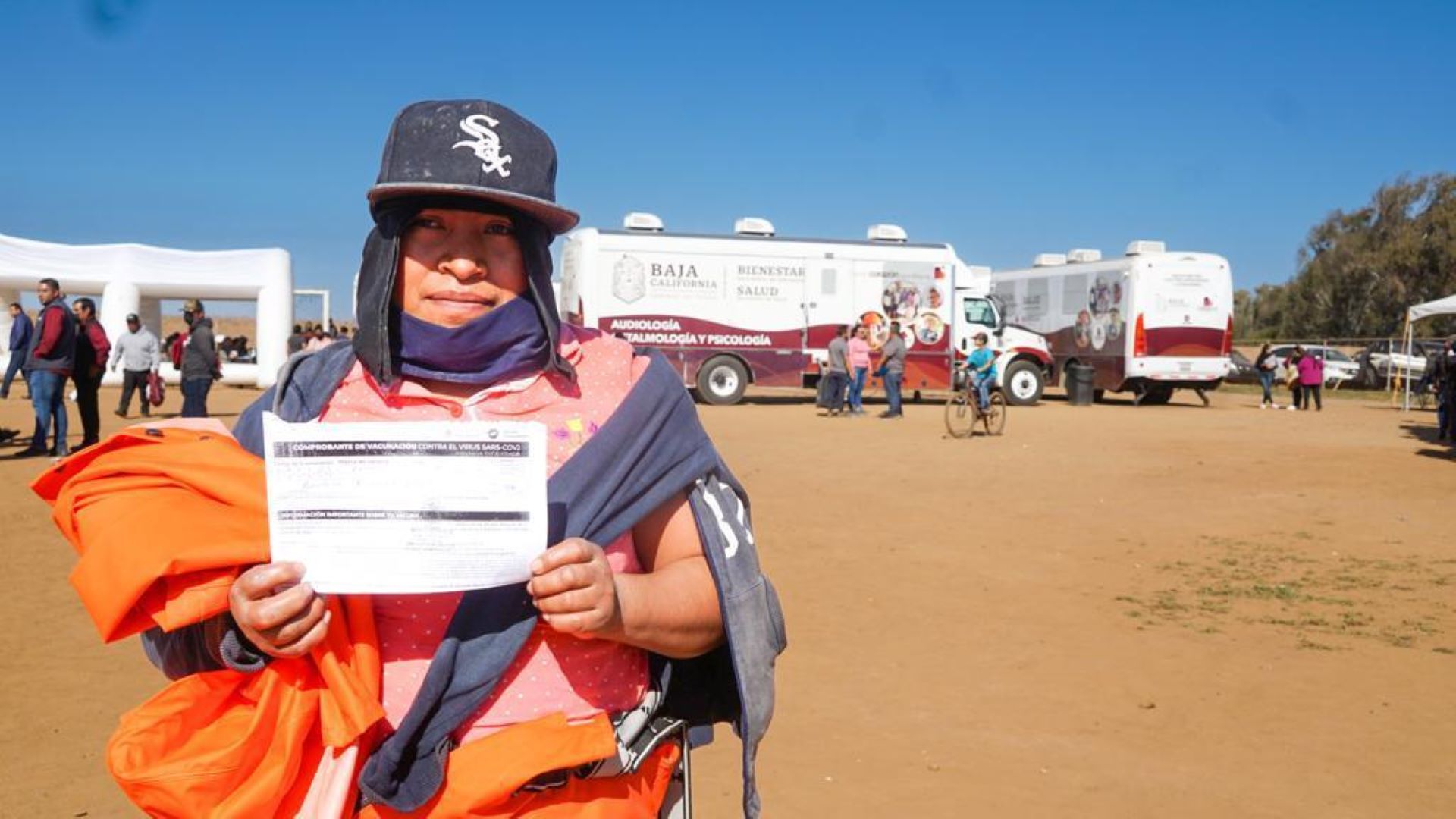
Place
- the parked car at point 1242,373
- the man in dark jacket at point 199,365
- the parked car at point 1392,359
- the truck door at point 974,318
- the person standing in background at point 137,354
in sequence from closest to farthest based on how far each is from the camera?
the man in dark jacket at point 199,365
the person standing in background at point 137,354
the truck door at point 974,318
the parked car at point 1392,359
the parked car at point 1242,373

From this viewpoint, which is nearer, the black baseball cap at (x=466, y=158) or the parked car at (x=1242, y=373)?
the black baseball cap at (x=466, y=158)

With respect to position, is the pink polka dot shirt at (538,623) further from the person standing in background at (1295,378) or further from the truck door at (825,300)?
the person standing in background at (1295,378)

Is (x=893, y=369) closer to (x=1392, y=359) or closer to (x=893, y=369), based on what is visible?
(x=893, y=369)

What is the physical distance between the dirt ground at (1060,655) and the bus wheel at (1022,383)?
1404cm

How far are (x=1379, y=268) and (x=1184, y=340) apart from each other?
110ft

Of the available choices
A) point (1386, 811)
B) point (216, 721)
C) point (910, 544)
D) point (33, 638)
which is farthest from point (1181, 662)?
point (33, 638)

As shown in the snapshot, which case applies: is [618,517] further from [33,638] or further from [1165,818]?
[33,638]

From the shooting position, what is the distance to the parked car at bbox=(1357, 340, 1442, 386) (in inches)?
1405

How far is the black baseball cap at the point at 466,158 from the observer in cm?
188

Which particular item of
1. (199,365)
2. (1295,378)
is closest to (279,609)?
(199,365)

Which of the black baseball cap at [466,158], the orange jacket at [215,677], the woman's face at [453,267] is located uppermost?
the black baseball cap at [466,158]

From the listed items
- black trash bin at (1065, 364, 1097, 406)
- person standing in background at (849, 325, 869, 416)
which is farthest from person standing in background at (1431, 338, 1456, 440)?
person standing in background at (849, 325, 869, 416)

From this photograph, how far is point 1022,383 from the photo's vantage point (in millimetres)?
27766

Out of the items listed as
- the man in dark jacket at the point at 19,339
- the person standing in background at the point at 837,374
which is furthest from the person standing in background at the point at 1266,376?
the man in dark jacket at the point at 19,339
